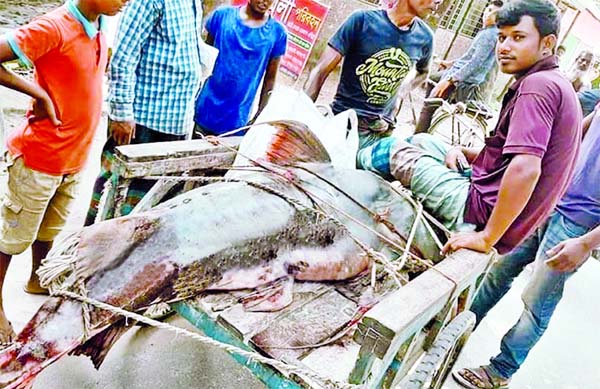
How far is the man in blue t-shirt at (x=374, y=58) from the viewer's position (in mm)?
3039

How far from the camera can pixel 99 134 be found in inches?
171

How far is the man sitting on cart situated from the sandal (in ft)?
10.3

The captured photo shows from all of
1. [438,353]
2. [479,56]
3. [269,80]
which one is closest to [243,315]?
[438,353]

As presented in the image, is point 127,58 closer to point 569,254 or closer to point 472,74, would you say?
point 569,254

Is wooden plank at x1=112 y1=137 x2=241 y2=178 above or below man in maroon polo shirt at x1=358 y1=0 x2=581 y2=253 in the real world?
below

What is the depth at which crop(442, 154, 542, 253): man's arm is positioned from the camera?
5.96 feet

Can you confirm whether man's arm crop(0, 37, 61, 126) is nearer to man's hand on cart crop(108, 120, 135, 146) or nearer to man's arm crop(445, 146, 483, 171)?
man's hand on cart crop(108, 120, 135, 146)

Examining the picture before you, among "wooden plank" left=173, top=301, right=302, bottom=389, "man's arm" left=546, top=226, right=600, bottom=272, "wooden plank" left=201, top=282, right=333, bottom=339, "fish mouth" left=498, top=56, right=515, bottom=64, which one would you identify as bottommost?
"wooden plank" left=173, top=301, right=302, bottom=389

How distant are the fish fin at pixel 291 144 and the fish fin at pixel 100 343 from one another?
35.6 inches

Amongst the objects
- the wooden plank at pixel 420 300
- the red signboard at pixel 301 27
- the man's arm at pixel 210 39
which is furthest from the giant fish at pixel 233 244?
the red signboard at pixel 301 27

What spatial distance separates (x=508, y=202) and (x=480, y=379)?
1.49 meters

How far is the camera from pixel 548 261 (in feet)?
8.77

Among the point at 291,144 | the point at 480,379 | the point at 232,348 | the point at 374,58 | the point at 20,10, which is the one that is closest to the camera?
the point at 232,348

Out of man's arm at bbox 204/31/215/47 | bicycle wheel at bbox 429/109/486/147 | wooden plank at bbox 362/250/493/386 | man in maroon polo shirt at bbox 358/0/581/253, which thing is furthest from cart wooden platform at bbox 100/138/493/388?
bicycle wheel at bbox 429/109/486/147
